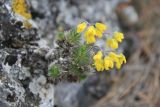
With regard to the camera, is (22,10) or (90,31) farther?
(22,10)

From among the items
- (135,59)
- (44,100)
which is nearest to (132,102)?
(135,59)

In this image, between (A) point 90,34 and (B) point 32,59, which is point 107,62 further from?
(B) point 32,59

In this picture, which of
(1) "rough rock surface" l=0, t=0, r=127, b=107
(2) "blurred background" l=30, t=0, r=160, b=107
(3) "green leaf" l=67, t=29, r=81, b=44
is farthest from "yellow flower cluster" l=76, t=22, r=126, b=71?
(2) "blurred background" l=30, t=0, r=160, b=107

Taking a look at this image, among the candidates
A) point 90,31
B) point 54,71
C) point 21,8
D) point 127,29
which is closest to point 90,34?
point 90,31

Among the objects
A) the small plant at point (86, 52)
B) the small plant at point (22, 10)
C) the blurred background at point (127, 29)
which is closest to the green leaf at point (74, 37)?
the small plant at point (86, 52)

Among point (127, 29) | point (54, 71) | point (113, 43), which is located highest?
point (127, 29)

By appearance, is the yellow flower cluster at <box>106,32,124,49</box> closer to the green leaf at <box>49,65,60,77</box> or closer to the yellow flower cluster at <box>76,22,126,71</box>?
the yellow flower cluster at <box>76,22,126,71</box>

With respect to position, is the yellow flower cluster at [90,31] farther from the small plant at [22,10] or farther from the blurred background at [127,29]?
the blurred background at [127,29]

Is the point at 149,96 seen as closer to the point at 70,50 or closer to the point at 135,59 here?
the point at 135,59
